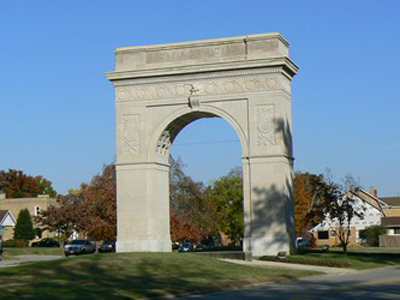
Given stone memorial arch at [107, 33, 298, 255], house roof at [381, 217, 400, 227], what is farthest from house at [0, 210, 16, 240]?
stone memorial arch at [107, 33, 298, 255]

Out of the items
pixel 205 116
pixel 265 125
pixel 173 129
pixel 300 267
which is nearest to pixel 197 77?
pixel 205 116

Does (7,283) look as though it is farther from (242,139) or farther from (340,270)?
(242,139)

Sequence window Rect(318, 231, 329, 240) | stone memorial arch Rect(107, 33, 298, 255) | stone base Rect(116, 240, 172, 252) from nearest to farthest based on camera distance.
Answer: stone memorial arch Rect(107, 33, 298, 255)
stone base Rect(116, 240, 172, 252)
window Rect(318, 231, 329, 240)

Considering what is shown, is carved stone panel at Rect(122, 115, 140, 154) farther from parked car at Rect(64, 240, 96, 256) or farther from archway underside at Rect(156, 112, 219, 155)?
parked car at Rect(64, 240, 96, 256)

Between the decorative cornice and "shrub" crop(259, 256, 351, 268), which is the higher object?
the decorative cornice

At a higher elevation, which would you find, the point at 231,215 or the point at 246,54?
the point at 246,54

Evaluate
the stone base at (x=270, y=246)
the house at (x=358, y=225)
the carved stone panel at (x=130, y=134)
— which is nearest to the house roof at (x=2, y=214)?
the house at (x=358, y=225)

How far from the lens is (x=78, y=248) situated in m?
64.4

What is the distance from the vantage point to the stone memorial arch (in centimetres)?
4119

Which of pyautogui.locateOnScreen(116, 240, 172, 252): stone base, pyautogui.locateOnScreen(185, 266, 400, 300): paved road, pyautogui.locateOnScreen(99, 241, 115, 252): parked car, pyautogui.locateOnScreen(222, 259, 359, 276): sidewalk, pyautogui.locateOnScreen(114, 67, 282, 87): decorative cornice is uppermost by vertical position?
pyautogui.locateOnScreen(114, 67, 282, 87): decorative cornice

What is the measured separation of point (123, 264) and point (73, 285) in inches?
258

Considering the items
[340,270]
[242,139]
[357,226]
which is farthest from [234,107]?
[357,226]

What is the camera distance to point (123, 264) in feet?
100

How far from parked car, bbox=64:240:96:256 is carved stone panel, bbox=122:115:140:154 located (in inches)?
877
